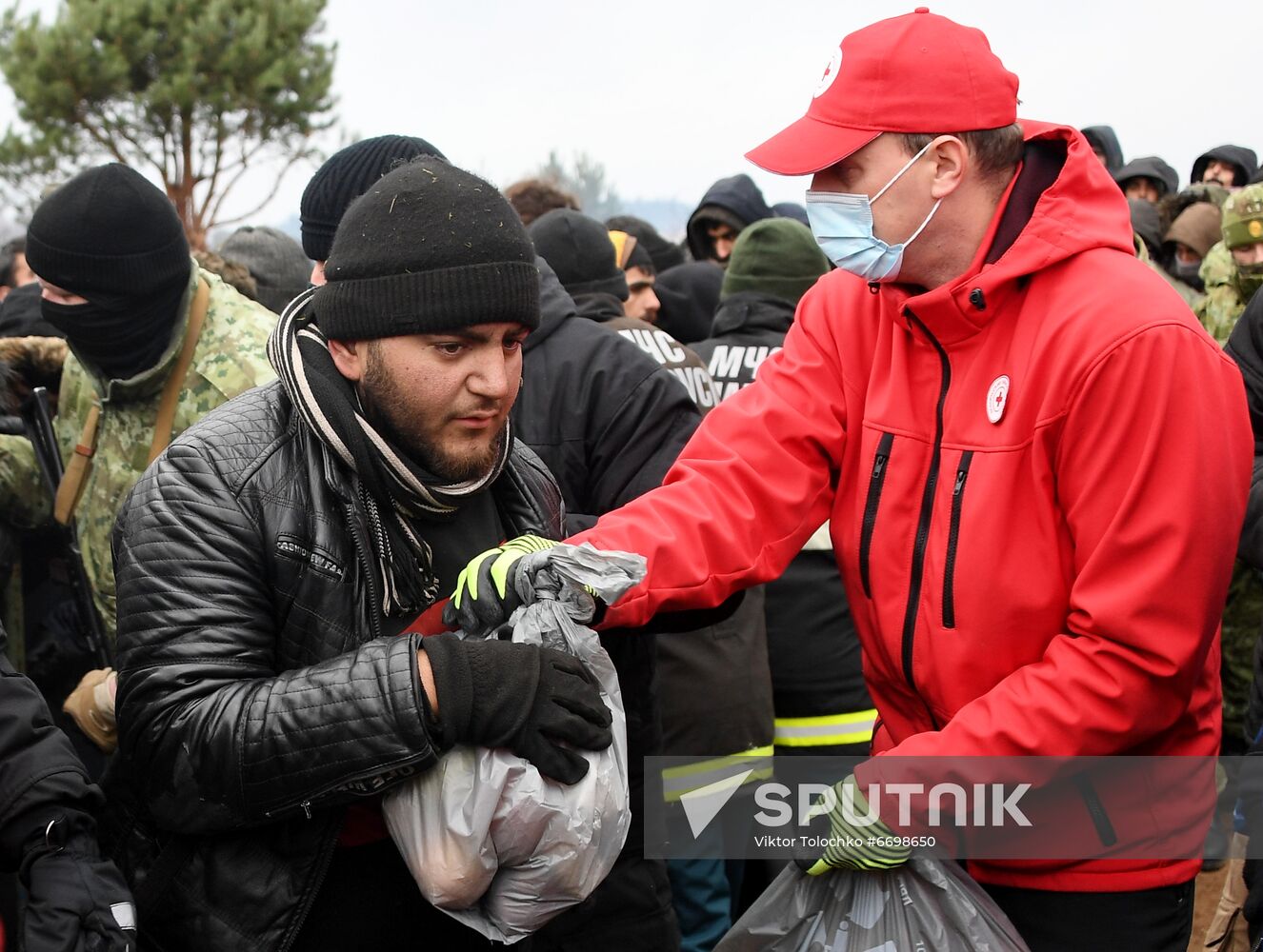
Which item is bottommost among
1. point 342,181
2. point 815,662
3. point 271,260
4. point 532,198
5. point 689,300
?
point 815,662

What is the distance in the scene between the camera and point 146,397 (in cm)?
346

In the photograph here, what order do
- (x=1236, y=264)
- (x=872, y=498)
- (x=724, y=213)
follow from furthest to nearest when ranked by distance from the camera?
(x=724, y=213) → (x=1236, y=264) → (x=872, y=498)

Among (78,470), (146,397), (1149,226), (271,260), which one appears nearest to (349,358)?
(146,397)

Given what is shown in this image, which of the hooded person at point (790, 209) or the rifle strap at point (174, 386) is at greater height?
the rifle strap at point (174, 386)

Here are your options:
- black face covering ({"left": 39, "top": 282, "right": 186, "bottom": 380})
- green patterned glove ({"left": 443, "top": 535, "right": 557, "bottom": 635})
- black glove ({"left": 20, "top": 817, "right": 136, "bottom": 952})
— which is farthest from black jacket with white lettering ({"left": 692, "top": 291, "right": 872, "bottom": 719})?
black glove ({"left": 20, "top": 817, "right": 136, "bottom": 952})

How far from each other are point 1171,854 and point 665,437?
155cm

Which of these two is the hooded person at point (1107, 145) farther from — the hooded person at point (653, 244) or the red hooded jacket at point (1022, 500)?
the red hooded jacket at point (1022, 500)

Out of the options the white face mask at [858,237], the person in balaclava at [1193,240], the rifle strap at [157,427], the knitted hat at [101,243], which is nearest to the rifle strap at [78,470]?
the rifle strap at [157,427]

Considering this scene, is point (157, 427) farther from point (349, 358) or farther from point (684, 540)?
point (684, 540)

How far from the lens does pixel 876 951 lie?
2.21 meters

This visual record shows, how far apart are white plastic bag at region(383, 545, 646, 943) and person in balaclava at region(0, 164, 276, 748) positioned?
162cm

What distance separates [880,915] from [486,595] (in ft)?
2.86

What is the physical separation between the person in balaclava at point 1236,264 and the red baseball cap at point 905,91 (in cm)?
257

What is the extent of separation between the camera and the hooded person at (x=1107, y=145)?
10430 millimetres
